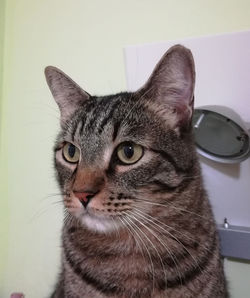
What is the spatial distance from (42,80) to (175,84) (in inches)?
25.2

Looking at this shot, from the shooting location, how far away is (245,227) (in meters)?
0.86

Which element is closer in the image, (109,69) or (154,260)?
(154,260)

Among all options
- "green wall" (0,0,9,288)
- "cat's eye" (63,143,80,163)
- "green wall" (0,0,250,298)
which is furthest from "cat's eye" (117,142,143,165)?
"green wall" (0,0,9,288)

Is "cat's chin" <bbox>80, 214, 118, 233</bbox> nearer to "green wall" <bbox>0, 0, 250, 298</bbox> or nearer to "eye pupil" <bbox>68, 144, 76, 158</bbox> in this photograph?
"eye pupil" <bbox>68, 144, 76, 158</bbox>

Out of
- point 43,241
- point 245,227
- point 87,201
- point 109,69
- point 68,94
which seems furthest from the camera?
point 43,241

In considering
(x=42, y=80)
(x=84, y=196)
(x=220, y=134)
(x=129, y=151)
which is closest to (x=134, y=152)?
(x=129, y=151)

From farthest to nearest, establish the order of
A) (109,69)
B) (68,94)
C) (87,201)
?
(109,69) → (68,94) → (87,201)

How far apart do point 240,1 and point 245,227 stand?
22.8 inches

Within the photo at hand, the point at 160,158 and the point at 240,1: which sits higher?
the point at 240,1

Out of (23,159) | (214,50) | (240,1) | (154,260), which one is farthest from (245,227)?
(23,159)

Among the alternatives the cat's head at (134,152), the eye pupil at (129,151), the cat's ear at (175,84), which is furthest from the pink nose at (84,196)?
the cat's ear at (175,84)

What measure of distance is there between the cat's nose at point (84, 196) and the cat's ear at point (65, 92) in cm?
24

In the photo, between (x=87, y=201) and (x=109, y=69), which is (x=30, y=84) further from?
(x=87, y=201)

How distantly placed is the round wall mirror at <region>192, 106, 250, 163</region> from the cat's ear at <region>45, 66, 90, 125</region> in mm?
260
